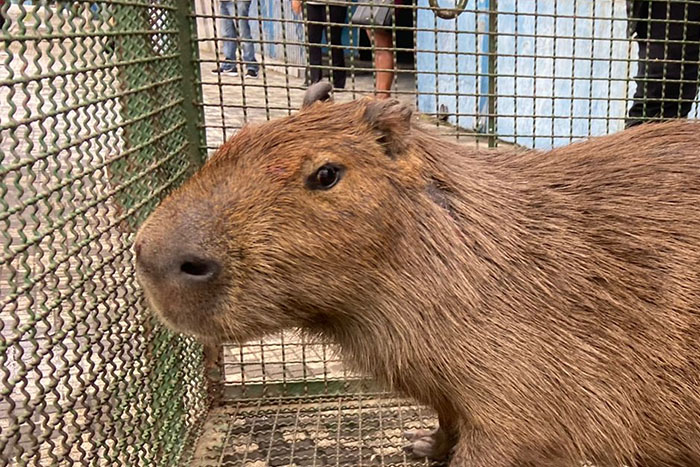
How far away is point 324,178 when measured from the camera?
1482mm

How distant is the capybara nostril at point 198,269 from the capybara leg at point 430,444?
3.98 ft

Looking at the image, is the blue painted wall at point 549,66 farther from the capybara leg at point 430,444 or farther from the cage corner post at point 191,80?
the capybara leg at point 430,444

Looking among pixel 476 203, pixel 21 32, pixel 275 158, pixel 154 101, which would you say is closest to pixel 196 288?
pixel 275 158

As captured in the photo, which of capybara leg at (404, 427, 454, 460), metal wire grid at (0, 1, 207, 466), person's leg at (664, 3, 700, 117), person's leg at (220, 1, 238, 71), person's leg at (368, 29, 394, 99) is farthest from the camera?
person's leg at (368, 29, 394, 99)

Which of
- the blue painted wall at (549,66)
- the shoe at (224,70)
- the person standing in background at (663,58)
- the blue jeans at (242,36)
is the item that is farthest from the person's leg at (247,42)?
the person standing in background at (663,58)

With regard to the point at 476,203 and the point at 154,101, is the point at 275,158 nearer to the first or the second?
the point at 476,203

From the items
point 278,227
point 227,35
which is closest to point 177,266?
point 278,227

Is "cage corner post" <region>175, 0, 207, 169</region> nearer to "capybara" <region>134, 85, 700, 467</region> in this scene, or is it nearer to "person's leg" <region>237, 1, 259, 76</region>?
"person's leg" <region>237, 1, 259, 76</region>

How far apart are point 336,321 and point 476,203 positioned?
0.47 m

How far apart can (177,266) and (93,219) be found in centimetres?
51

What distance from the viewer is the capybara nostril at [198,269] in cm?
139

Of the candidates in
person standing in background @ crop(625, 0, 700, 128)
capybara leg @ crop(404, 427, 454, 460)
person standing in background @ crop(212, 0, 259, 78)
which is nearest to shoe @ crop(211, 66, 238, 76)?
person standing in background @ crop(212, 0, 259, 78)

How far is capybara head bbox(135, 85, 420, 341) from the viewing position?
1412 mm

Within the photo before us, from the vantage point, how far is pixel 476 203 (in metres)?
1.68
